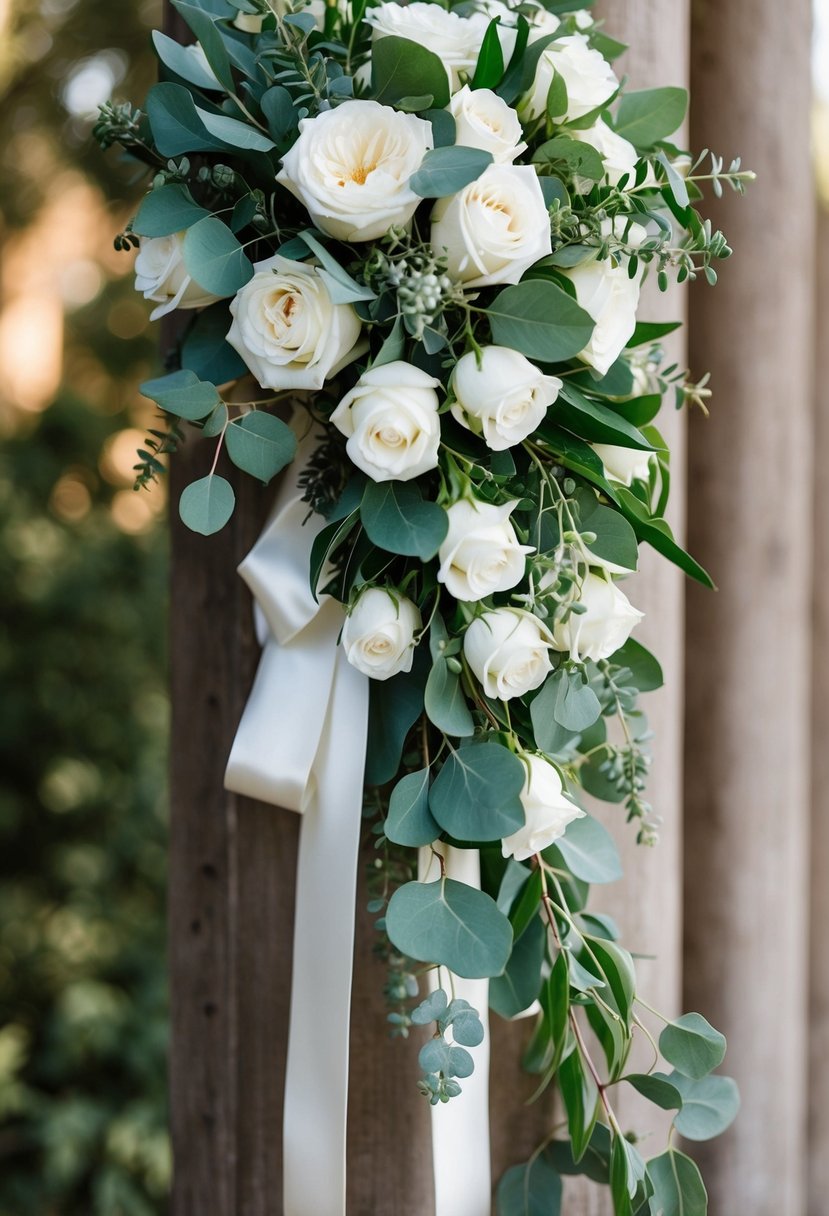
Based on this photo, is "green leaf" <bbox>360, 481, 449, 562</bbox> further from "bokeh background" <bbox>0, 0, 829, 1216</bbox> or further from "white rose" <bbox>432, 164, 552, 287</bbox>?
"bokeh background" <bbox>0, 0, 829, 1216</bbox>

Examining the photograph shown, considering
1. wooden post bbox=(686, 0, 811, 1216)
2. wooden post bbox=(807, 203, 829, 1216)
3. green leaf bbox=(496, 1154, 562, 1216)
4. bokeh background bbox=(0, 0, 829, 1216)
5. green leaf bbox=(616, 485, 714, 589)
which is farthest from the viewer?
bokeh background bbox=(0, 0, 829, 1216)

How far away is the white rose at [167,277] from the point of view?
0.66 m

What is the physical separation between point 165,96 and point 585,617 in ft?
1.53

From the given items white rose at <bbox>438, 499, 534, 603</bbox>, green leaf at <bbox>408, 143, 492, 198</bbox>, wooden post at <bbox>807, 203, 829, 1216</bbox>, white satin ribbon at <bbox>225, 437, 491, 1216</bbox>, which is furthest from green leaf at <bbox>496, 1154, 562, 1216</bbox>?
wooden post at <bbox>807, 203, 829, 1216</bbox>

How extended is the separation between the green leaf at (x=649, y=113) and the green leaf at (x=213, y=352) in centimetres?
35

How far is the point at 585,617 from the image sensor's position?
0.65 metres

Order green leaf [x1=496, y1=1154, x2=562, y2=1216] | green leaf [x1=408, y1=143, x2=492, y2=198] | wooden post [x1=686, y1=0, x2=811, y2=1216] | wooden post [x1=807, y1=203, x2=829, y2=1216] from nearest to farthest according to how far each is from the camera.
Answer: green leaf [x1=408, y1=143, x2=492, y2=198] < green leaf [x1=496, y1=1154, x2=562, y2=1216] < wooden post [x1=686, y1=0, x2=811, y2=1216] < wooden post [x1=807, y1=203, x2=829, y2=1216]

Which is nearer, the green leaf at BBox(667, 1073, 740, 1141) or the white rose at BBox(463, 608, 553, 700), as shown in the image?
the white rose at BBox(463, 608, 553, 700)

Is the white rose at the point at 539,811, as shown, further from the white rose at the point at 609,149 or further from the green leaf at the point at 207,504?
the white rose at the point at 609,149

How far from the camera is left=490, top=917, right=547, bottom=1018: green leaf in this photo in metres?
0.76

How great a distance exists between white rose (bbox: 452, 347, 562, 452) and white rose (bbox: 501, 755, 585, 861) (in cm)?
22

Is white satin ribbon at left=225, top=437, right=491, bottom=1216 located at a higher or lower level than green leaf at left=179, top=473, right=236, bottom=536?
lower

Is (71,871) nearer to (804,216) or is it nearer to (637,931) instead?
(637,931)

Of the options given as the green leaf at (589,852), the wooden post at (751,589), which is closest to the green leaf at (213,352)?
the green leaf at (589,852)
